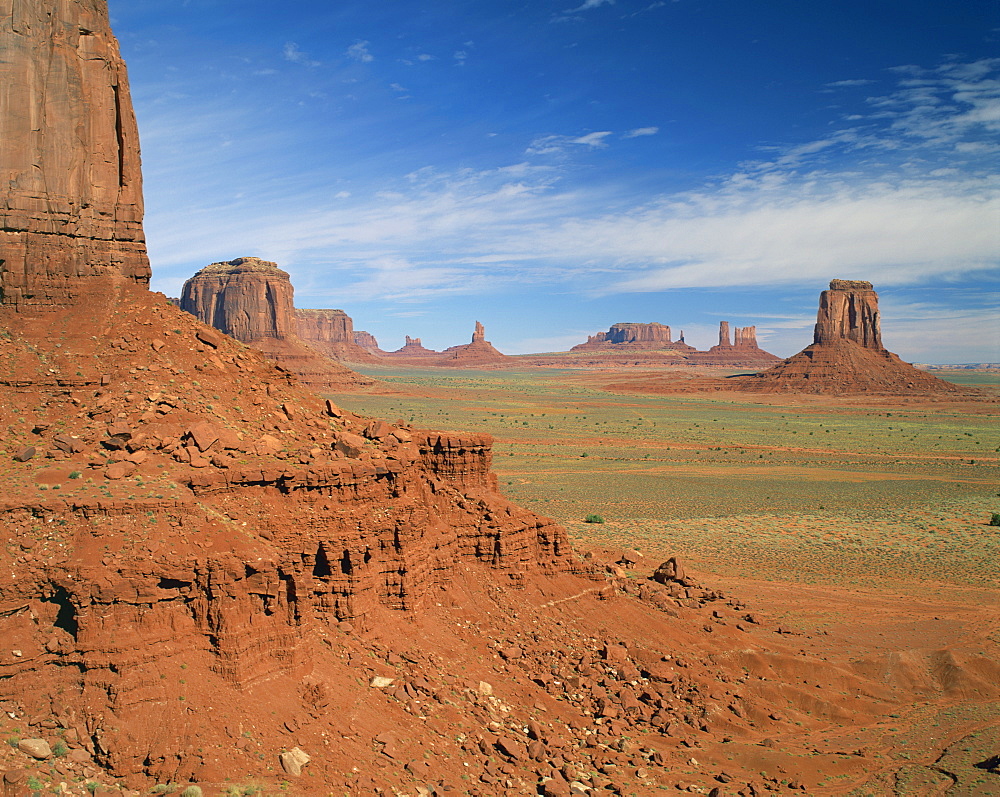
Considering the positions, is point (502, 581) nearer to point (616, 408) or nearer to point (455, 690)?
point (455, 690)

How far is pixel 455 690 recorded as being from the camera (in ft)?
43.2

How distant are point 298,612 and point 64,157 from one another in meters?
10.6

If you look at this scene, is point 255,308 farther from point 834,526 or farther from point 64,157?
point 64,157

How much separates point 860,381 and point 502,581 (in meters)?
147

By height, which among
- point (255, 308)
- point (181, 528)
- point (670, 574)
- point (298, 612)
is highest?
point (255, 308)

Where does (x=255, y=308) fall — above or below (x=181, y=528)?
above

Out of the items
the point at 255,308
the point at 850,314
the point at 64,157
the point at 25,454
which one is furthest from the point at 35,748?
the point at 850,314

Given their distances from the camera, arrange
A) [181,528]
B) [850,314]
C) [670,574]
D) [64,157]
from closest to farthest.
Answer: [181,528], [64,157], [670,574], [850,314]

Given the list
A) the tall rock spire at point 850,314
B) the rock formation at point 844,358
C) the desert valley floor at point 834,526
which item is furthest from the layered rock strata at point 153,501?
the tall rock spire at point 850,314

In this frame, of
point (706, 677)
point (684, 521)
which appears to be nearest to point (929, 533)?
point (684, 521)

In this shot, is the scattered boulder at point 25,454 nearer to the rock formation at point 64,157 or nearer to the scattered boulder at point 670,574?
the rock formation at point 64,157

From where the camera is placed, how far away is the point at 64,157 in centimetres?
1389

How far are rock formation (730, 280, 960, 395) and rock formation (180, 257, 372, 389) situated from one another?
92796mm

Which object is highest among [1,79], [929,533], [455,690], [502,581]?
[1,79]
